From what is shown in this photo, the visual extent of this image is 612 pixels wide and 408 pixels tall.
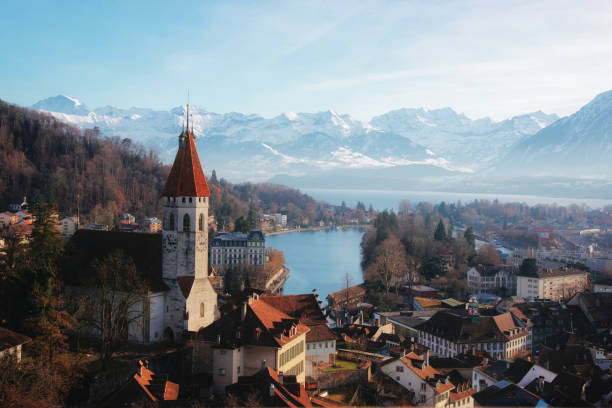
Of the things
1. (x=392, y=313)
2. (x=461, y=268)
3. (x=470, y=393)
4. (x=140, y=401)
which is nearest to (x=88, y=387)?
(x=140, y=401)

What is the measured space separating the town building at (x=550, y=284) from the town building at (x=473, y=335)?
59.1 ft

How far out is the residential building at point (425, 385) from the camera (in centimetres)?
2248

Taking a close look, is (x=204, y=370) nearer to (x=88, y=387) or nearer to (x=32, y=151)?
(x=88, y=387)

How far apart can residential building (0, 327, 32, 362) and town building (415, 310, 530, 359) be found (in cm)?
2438

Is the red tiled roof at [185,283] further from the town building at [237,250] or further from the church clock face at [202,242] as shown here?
the town building at [237,250]

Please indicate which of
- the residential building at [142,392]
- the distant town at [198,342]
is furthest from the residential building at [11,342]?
the residential building at [142,392]

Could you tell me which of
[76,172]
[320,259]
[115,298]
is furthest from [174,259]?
[76,172]

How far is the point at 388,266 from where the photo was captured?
5669 centimetres

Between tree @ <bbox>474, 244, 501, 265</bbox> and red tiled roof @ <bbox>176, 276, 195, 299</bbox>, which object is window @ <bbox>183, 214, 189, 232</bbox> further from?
tree @ <bbox>474, 244, 501, 265</bbox>

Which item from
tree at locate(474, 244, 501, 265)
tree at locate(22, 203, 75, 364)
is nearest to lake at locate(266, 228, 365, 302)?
tree at locate(474, 244, 501, 265)

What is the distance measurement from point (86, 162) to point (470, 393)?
Answer: 234 feet

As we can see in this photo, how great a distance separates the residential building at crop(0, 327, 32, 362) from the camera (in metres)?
17.6

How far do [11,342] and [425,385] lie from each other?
1510 cm

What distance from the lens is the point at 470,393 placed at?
2381 centimetres
